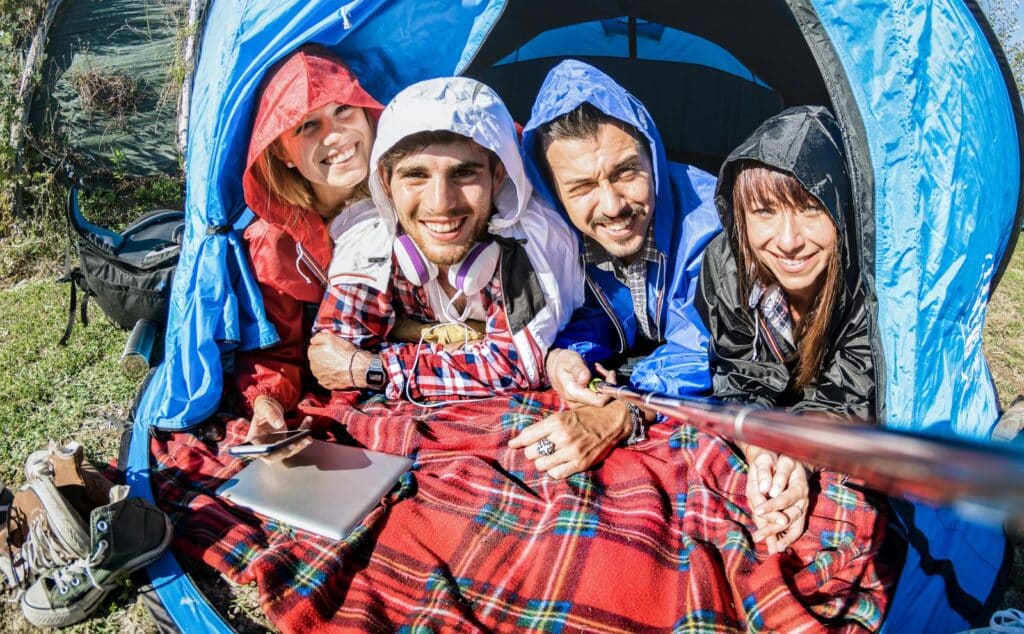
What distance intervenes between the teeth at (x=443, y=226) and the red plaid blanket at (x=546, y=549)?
65 centimetres

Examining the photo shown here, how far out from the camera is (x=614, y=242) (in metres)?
2.27

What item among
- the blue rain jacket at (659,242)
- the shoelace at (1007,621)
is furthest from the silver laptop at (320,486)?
the shoelace at (1007,621)

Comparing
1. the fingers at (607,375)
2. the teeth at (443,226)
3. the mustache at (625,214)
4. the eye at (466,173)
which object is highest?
the eye at (466,173)

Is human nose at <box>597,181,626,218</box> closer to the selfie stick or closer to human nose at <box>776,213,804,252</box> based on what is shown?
human nose at <box>776,213,804,252</box>

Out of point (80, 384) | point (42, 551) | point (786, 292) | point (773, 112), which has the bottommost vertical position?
point (42, 551)

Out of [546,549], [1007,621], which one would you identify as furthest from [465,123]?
[1007,621]

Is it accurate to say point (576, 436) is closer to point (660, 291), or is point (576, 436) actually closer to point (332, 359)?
point (660, 291)

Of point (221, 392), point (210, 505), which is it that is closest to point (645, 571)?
point (210, 505)

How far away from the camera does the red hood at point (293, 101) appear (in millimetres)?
2291

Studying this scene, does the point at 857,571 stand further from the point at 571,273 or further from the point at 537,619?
the point at 571,273

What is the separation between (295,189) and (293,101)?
344 millimetres

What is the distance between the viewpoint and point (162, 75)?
498cm

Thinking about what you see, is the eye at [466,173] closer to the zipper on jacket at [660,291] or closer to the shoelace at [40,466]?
the zipper on jacket at [660,291]

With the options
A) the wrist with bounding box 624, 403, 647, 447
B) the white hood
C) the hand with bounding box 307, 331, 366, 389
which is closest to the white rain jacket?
the white hood
